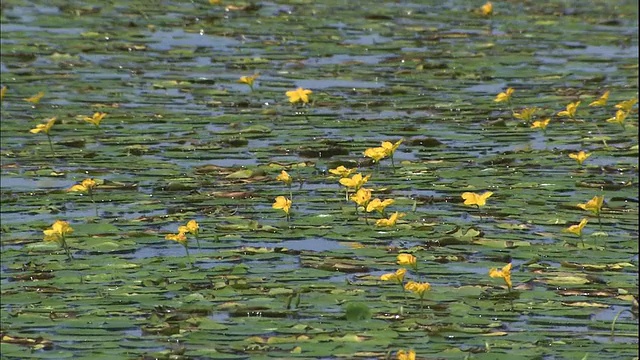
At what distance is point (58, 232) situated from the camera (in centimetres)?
430

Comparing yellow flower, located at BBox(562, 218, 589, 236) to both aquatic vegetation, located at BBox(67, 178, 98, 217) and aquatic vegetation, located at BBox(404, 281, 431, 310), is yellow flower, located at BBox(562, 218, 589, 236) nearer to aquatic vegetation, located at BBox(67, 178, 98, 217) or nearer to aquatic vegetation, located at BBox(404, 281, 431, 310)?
aquatic vegetation, located at BBox(404, 281, 431, 310)

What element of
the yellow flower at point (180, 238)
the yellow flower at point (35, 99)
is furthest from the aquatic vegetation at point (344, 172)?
the yellow flower at point (35, 99)

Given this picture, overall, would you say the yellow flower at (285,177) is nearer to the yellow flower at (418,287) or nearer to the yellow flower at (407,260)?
the yellow flower at (407,260)

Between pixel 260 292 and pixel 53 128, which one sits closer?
pixel 260 292

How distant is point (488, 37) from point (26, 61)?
256 cm

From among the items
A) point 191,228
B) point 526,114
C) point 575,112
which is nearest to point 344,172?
point 191,228

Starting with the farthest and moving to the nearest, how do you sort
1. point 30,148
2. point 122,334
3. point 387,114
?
point 387,114
point 30,148
point 122,334

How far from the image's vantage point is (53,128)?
5.89 m

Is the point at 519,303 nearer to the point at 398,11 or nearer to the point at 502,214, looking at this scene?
the point at 502,214

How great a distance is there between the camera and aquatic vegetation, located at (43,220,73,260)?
14.1 ft

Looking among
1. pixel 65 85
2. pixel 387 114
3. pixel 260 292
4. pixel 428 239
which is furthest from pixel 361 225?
pixel 65 85

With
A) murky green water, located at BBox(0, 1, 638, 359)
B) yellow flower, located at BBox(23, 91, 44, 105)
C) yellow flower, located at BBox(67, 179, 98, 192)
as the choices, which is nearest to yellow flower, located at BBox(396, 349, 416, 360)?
murky green water, located at BBox(0, 1, 638, 359)

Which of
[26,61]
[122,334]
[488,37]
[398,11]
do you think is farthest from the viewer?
[398,11]

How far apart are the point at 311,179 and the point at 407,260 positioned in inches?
46.9
